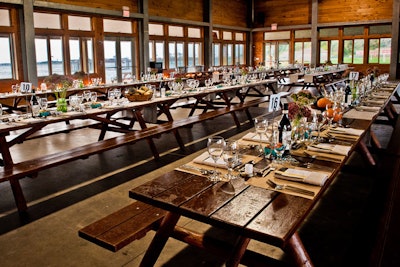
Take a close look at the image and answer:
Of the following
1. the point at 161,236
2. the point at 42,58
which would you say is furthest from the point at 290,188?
the point at 42,58

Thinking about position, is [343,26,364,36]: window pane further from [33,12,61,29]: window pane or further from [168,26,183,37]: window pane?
[33,12,61,29]: window pane

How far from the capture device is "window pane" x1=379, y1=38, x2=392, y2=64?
56.0ft

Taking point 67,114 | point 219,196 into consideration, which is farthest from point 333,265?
point 67,114

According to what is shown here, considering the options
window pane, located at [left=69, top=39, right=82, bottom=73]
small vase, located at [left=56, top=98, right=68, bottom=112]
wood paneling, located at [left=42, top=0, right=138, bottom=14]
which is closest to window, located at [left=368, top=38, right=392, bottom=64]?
wood paneling, located at [left=42, top=0, right=138, bottom=14]

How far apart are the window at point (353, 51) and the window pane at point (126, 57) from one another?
10296 millimetres

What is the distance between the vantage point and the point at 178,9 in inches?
599

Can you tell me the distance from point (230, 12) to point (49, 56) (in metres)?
10.2

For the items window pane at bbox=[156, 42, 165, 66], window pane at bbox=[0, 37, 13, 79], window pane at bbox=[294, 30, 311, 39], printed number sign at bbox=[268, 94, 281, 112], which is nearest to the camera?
printed number sign at bbox=[268, 94, 281, 112]

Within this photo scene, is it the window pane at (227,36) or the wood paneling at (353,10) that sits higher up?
the wood paneling at (353,10)

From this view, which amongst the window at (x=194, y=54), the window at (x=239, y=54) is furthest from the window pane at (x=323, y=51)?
the window at (x=194, y=54)

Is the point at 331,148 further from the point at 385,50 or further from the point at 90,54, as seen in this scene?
the point at 385,50

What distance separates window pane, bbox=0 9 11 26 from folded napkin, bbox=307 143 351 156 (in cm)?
932

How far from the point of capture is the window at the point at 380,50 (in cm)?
1714

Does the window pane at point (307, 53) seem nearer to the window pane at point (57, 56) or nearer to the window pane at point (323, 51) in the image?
the window pane at point (323, 51)
